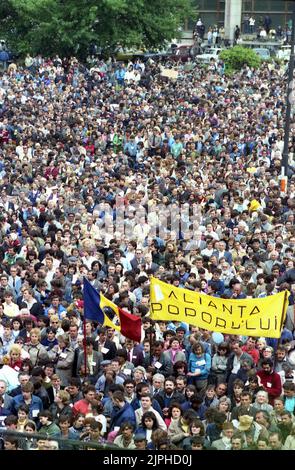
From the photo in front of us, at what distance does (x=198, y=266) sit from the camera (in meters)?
19.3

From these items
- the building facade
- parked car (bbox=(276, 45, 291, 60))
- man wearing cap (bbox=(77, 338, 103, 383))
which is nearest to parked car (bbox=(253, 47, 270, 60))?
parked car (bbox=(276, 45, 291, 60))

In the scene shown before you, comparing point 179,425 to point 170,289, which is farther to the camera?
point 170,289

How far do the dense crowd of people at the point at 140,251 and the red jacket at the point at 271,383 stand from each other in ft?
0.07

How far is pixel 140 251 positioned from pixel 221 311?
5633 mm

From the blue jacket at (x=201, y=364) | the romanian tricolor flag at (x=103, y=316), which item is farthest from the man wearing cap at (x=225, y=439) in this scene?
the romanian tricolor flag at (x=103, y=316)

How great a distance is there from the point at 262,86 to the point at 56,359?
81.6ft

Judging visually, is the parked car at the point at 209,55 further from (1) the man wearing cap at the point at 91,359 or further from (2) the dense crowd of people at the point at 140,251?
(1) the man wearing cap at the point at 91,359

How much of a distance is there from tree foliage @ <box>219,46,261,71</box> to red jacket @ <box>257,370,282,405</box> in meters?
31.5

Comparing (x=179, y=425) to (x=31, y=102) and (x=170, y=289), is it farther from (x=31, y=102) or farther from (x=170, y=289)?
(x=31, y=102)

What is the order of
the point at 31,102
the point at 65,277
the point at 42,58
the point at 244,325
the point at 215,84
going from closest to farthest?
the point at 244,325 → the point at 65,277 → the point at 31,102 → the point at 215,84 → the point at 42,58

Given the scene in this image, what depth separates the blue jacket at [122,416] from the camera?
1345cm
